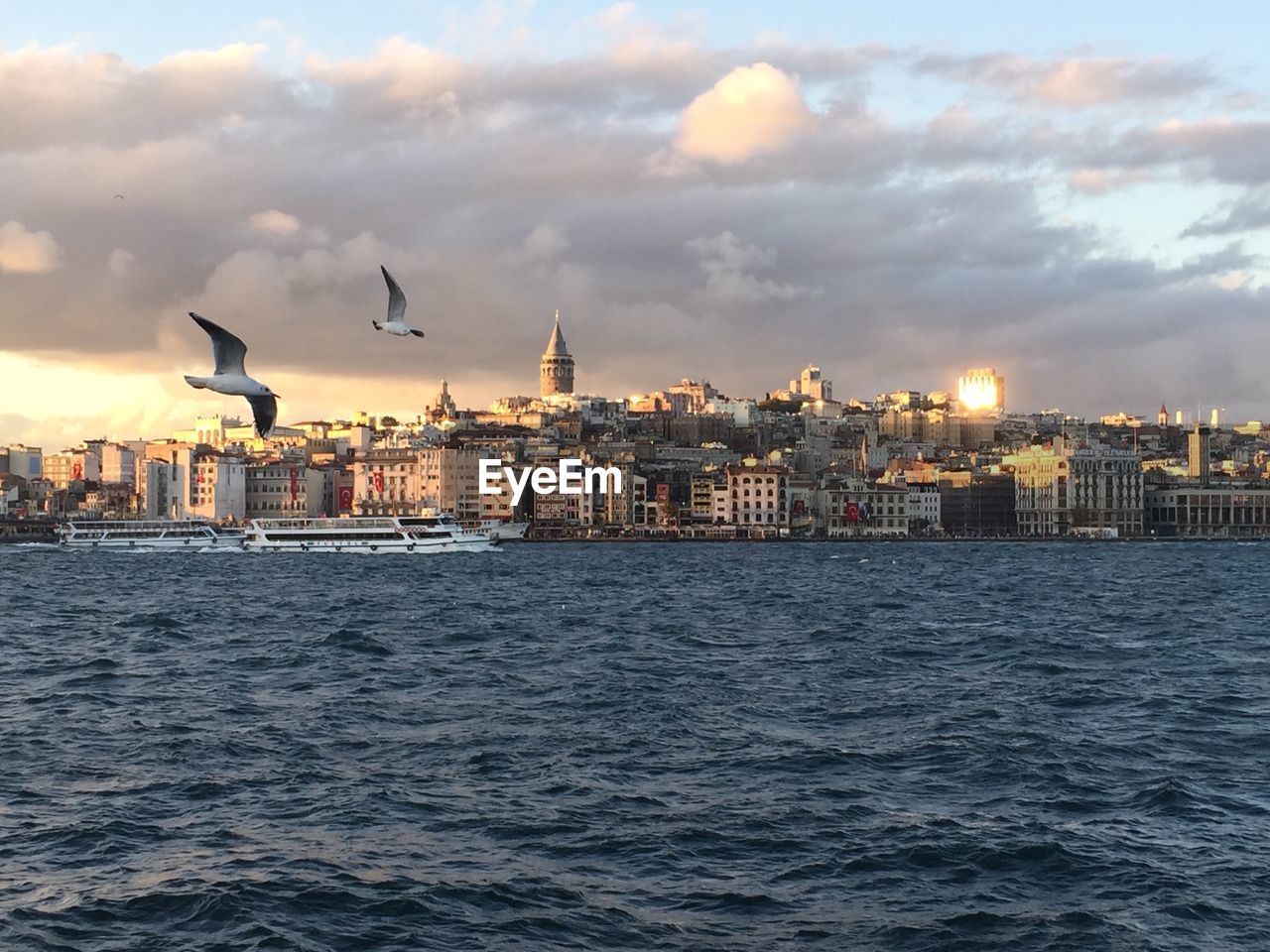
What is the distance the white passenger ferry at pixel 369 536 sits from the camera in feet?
299

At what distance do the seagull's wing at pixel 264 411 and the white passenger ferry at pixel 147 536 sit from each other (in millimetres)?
84875

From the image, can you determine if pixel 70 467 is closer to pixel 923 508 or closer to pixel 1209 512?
pixel 923 508

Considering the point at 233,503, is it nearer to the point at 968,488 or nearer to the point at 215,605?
the point at 968,488

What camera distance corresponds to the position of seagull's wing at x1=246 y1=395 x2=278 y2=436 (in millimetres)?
13578

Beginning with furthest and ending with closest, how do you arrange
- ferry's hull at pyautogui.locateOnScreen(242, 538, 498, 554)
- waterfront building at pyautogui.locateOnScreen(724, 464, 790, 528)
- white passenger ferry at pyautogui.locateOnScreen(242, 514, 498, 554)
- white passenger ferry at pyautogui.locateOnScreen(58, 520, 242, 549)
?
waterfront building at pyautogui.locateOnScreen(724, 464, 790, 528), white passenger ferry at pyautogui.locateOnScreen(58, 520, 242, 549), white passenger ferry at pyautogui.locateOnScreen(242, 514, 498, 554), ferry's hull at pyautogui.locateOnScreen(242, 538, 498, 554)

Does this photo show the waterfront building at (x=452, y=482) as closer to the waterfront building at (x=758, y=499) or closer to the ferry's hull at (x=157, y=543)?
the waterfront building at (x=758, y=499)

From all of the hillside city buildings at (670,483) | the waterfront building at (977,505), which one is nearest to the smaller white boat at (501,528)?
the hillside city buildings at (670,483)

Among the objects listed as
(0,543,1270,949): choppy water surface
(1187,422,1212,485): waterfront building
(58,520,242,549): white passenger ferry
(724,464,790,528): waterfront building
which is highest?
(1187,422,1212,485): waterfront building

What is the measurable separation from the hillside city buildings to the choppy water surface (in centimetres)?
9201

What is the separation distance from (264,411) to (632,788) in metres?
5.24

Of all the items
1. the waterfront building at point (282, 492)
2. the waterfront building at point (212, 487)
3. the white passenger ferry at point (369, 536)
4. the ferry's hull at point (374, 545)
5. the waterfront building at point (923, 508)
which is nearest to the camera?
the ferry's hull at point (374, 545)

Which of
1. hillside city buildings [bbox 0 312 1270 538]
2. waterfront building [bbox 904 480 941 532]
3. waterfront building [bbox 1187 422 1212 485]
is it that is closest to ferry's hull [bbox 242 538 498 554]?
hillside city buildings [bbox 0 312 1270 538]

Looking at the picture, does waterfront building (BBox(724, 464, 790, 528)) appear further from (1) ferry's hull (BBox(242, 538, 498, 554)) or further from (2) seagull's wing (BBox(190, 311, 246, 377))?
(2) seagull's wing (BBox(190, 311, 246, 377))

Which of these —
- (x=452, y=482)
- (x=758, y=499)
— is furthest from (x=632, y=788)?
(x=758, y=499)
